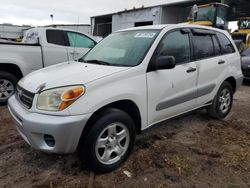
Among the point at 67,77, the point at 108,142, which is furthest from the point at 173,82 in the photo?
the point at 67,77

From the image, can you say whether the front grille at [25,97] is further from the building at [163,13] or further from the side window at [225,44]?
the building at [163,13]

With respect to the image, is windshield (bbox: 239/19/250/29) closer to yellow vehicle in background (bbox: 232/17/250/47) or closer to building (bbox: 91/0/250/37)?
yellow vehicle in background (bbox: 232/17/250/47)

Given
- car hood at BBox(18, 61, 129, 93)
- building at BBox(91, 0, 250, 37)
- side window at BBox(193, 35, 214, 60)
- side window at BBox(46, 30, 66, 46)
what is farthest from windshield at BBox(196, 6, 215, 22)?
car hood at BBox(18, 61, 129, 93)

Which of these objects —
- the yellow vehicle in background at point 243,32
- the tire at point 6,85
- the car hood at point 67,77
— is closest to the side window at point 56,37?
the tire at point 6,85

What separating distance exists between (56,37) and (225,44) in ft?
13.5

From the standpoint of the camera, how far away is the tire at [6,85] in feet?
18.6

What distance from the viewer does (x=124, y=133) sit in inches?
125

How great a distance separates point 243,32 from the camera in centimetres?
1399

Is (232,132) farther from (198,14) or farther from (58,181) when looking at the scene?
(198,14)

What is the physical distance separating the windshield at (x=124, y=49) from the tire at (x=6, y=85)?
2499mm

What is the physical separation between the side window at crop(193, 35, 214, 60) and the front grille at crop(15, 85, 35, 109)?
8.59 ft

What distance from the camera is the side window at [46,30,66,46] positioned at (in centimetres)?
652

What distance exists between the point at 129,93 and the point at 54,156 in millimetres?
1379

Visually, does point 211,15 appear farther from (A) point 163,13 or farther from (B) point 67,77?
(B) point 67,77
